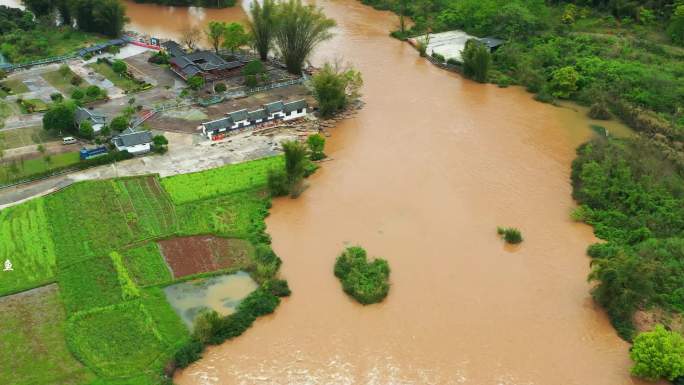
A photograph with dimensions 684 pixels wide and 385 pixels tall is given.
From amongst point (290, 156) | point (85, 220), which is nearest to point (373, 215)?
point (290, 156)

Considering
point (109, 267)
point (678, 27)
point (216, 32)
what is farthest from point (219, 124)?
point (678, 27)

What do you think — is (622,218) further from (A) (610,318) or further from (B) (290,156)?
(B) (290,156)

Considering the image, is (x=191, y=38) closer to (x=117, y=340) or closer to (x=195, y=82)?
(x=195, y=82)

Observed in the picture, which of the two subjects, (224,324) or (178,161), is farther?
(178,161)

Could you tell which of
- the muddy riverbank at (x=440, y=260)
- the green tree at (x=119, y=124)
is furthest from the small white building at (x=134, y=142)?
the muddy riverbank at (x=440, y=260)

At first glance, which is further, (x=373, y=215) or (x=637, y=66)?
(x=637, y=66)

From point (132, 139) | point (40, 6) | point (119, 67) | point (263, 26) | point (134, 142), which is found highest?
point (40, 6)

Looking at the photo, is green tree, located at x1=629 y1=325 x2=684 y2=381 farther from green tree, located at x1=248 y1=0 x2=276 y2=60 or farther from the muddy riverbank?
green tree, located at x1=248 y1=0 x2=276 y2=60
